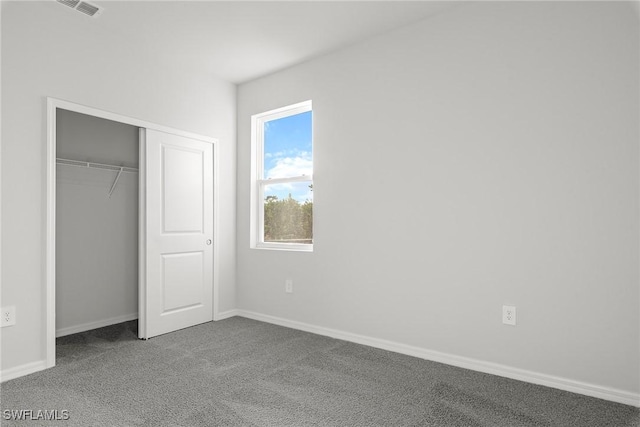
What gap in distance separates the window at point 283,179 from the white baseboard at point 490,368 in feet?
2.80

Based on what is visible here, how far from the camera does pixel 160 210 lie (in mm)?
3582

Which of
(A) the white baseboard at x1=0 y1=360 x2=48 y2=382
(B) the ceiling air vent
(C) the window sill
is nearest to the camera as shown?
(A) the white baseboard at x1=0 y1=360 x2=48 y2=382

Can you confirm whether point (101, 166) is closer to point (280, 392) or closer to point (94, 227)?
point (94, 227)

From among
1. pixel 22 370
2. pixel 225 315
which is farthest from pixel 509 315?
pixel 22 370

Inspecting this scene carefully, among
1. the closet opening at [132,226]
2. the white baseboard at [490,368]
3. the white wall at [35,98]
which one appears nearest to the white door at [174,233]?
the closet opening at [132,226]

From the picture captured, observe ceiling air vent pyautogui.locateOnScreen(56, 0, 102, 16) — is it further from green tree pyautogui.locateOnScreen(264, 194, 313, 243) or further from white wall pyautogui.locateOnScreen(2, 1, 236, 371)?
green tree pyautogui.locateOnScreen(264, 194, 313, 243)

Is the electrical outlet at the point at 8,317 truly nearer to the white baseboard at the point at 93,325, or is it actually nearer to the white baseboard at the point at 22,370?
the white baseboard at the point at 22,370

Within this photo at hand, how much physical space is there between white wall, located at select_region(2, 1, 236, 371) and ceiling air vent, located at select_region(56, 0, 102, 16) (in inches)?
4.1

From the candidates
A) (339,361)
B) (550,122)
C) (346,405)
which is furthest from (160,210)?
(550,122)

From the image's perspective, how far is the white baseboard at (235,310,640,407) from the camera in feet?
7.31

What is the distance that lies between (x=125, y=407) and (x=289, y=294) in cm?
187

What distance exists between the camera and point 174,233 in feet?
12.1

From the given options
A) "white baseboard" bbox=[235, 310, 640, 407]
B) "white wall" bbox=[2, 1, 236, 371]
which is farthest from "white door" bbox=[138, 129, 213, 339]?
"white baseboard" bbox=[235, 310, 640, 407]

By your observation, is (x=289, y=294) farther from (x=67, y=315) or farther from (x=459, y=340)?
(x=67, y=315)
